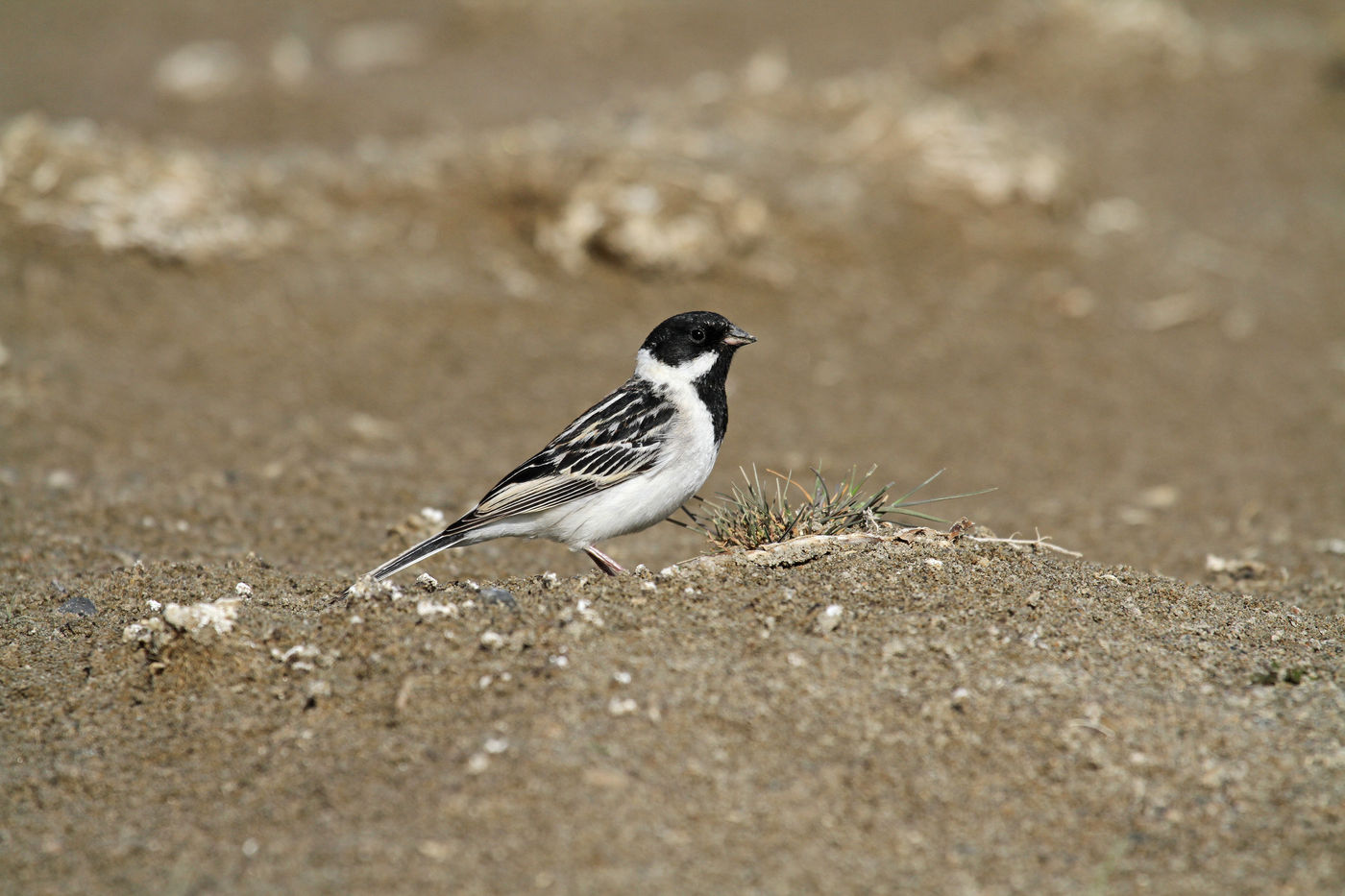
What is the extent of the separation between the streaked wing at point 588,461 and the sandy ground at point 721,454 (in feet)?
2.27

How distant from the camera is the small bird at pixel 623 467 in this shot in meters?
5.48

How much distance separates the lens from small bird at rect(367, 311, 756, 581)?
18.0 ft

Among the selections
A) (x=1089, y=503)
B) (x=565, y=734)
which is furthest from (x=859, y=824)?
(x=1089, y=503)

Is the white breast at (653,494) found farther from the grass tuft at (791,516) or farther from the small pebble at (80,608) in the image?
the small pebble at (80,608)

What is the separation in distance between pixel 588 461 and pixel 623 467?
20cm

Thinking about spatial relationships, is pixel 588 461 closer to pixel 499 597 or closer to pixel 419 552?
pixel 419 552

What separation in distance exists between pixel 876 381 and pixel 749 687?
A: 21.7 ft

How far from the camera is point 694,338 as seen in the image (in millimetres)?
5938

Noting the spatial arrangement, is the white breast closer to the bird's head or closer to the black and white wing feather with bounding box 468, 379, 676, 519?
the black and white wing feather with bounding box 468, 379, 676, 519

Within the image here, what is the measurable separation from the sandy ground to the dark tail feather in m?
0.34

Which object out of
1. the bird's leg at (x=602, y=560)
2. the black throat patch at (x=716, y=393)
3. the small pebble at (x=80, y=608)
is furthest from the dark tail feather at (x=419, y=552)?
the black throat patch at (x=716, y=393)

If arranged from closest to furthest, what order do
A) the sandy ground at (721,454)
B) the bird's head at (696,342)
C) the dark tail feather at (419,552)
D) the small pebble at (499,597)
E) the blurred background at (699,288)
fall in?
the sandy ground at (721,454) < the small pebble at (499,597) < the dark tail feather at (419,552) < the bird's head at (696,342) < the blurred background at (699,288)

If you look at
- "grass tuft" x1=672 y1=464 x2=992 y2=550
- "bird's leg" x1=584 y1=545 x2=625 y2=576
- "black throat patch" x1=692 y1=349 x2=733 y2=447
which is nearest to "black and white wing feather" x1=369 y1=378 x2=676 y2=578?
"black throat patch" x1=692 y1=349 x2=733 y2=447

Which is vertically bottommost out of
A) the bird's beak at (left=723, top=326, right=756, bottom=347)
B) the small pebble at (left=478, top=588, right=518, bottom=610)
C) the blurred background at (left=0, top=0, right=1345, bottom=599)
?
the blurred background at (left=0, top=0, right=1345, bottom=599)
